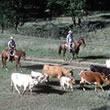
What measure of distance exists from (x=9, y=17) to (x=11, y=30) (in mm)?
2895

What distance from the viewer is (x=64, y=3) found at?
55844mm

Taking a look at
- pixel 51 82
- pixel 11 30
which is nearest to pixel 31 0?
pixel 11 30

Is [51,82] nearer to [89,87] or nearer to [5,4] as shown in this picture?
[89,87]

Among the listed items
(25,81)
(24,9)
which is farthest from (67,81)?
(24,9)

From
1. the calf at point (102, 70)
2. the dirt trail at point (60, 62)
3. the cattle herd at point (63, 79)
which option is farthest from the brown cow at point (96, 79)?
the dirt trail at point (60, 62)

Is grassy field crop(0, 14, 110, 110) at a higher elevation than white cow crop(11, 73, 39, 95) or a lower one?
lower

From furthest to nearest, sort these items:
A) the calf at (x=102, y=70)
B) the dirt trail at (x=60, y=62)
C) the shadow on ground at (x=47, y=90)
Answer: the dirt trail at (x=60, y=62) < the calf at (x=102, y=70) < the shadow on ground at (x=47, y=90)

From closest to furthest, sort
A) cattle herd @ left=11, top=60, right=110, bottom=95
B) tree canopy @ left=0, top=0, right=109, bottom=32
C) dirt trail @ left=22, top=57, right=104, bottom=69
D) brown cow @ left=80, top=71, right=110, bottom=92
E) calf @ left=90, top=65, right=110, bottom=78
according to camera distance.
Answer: cattle herd @ left=11, top=60, right=110, bottom=95
brown cow @ left=80, top=71, right=110, bottom=92
calf @ left=90, top=65, right=110, bottom=78
dirt trail @ left=22, top=57, right=104, bottom=69
tree canopy @ left=0, top=0, right=109, bottom=32

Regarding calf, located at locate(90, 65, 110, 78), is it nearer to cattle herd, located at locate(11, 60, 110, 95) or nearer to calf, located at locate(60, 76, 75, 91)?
cattle herd, located at locate(11, 60, 110, 95)

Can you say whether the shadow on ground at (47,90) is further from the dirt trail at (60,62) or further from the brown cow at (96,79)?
the dirt trail at (60,62)

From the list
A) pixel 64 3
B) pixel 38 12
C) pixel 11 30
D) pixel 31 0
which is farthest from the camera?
pixel 38 12

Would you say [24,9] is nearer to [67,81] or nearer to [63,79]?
[63,79]

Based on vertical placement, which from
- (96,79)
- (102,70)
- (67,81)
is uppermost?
(102,70)

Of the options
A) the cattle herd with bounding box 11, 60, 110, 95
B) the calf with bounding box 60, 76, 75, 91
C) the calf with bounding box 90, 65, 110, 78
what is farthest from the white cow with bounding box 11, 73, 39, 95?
the calf with bounding box 90, 65, 110, 78
